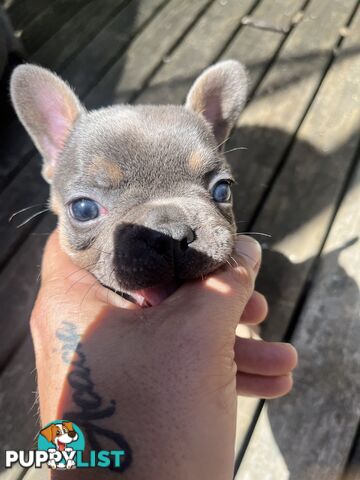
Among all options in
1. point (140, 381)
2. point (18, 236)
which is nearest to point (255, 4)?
point (18, 236)

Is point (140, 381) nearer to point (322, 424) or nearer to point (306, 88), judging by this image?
point (322, 424)

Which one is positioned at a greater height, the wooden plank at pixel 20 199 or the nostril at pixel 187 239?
the nostril at pixel 187 239

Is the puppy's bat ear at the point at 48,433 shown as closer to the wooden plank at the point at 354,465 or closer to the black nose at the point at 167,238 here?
the black nose at the point at 167,238

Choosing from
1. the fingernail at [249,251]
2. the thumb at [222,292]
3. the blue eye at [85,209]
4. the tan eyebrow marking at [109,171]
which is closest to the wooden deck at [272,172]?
the fingernail at [249,251]

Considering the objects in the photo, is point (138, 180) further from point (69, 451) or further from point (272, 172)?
point (272, 172)

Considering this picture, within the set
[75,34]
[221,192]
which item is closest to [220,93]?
[221,192]
